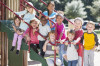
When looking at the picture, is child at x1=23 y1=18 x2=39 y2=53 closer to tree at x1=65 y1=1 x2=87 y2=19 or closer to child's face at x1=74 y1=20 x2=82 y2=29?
child's face at x1=74 y1=20 x2=82 y2=29

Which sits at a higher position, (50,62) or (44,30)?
(44,30)

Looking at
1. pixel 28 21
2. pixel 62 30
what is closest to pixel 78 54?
pixel 62 30

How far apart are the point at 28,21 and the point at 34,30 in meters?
0.40

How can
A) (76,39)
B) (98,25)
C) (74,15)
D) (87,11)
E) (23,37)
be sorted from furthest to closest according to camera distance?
(87,11) → (74,15) → (98,25) → (23,37) → (76,39)

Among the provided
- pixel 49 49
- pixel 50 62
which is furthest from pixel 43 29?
pixel 50 62

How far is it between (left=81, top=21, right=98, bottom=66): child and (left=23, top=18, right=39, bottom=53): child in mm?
1163

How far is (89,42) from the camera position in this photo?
5.32 meters

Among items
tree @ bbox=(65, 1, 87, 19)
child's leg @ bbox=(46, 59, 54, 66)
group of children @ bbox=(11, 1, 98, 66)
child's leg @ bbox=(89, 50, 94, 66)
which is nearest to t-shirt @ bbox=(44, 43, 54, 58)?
group of children @ bbox=(11, 1, 98, 66)

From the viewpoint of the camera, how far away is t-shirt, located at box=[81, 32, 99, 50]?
17.4 ft

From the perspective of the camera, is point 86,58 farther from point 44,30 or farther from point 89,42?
point 44,30

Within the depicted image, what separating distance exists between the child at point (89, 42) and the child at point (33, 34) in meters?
1.16

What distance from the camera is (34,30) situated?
560cm

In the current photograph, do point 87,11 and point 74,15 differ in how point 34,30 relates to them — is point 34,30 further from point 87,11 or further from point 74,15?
point 87,11

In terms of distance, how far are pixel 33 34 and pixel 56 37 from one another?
1.89 ft
